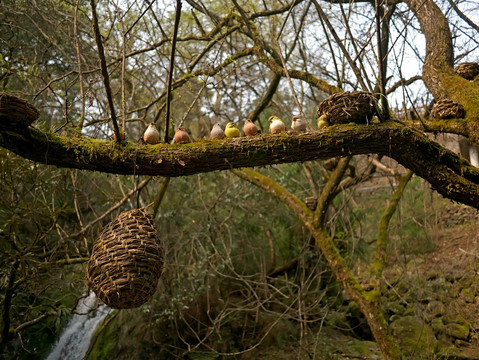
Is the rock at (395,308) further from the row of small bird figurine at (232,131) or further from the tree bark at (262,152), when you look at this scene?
the row of small bird figurine at (232,131)

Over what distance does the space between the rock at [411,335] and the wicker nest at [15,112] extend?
516 centimetres

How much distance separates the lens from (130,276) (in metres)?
1.58

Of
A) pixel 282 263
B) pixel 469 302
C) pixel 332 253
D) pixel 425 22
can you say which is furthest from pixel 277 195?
pixel 469 302

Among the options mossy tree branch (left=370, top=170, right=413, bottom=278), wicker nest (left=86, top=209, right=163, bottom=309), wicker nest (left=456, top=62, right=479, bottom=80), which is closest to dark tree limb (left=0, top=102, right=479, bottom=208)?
wicker nest (left=86, top=209, right=163, bottom=309)

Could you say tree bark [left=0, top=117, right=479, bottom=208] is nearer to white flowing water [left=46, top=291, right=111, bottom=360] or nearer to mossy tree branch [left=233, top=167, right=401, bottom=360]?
mossy tree branch [left=233, top=167, right=401, bottom=360]

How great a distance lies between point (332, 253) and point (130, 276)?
247cm

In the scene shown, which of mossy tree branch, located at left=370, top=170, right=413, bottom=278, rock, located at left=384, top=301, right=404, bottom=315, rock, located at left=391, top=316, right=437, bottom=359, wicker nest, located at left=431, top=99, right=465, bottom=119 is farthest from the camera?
rock, located at left=384, top=301, right=404, bottom=315

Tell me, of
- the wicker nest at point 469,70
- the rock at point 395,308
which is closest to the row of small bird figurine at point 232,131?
the wicker nest at point 469,70

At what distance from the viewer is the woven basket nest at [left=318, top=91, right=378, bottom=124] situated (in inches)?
74.7

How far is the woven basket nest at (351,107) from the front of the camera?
1.90 m

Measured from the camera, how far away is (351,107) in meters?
1.91

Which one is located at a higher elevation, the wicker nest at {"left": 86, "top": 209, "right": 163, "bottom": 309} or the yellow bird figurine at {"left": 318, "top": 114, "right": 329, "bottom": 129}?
the yellow bird figurine at {"left": 318, "top": 114, "right": 329, "bottom": 129}

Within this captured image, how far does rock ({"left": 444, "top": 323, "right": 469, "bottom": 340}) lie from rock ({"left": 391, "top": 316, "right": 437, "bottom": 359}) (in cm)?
22

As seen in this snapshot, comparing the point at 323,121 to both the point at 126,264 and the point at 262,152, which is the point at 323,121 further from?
the point at 126,264
